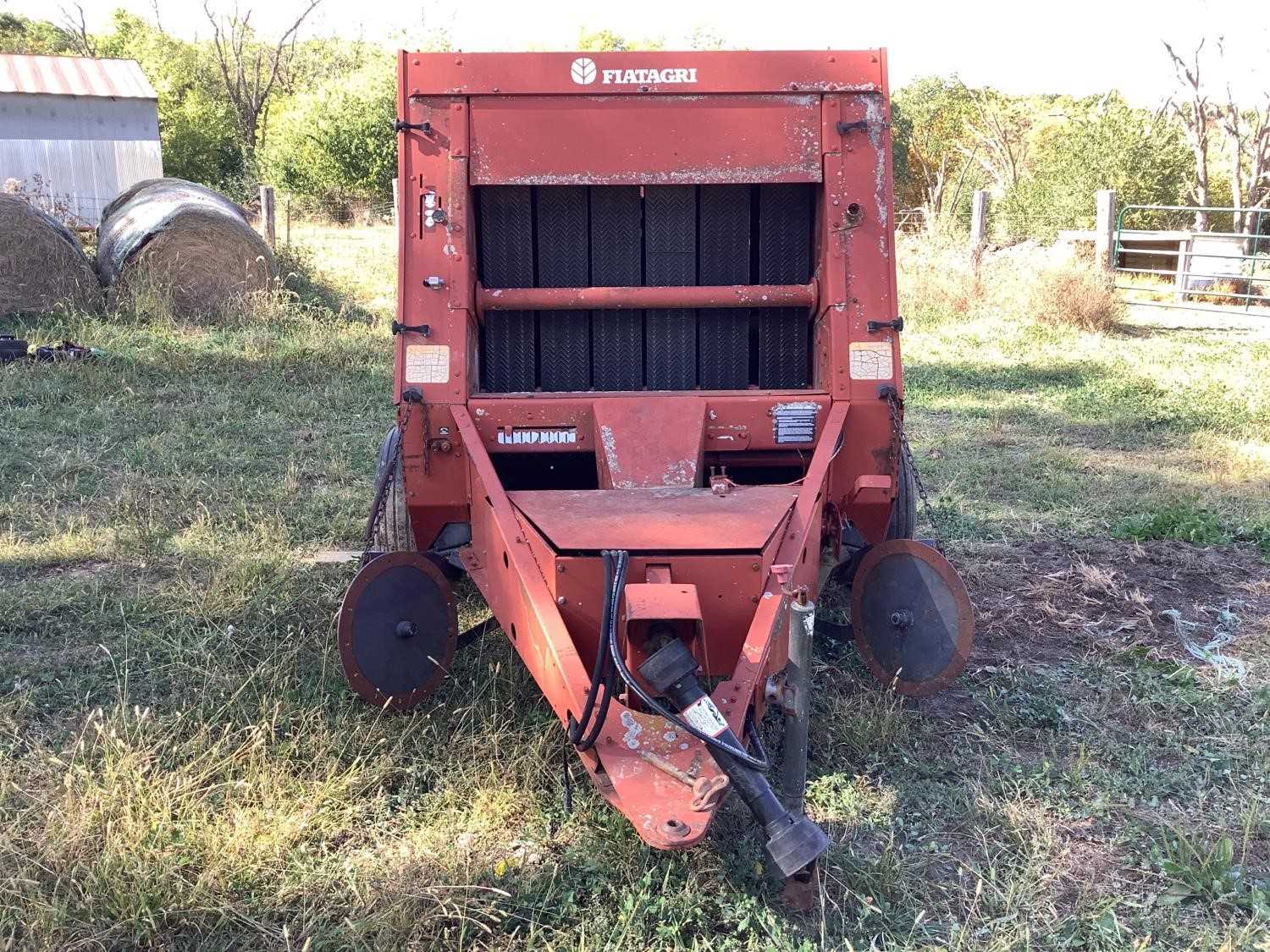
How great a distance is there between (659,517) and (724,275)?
1575 millimetres

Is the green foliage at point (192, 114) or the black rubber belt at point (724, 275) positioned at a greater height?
the green foliage at point (192, 114)

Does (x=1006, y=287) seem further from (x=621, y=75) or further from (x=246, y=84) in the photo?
(x=246, y=84)

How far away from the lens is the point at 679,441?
162 inches

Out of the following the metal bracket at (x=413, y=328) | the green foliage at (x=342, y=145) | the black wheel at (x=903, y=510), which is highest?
the green foliage at (x=342, y=145)

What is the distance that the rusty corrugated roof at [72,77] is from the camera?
1930 cm

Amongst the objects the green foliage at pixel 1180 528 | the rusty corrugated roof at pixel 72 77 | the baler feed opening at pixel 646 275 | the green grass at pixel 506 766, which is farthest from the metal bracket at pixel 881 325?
the rusty corrugated roof at pixel 72 77

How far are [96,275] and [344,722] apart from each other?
9189 millimetres

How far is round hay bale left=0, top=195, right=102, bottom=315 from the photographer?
35.3ft

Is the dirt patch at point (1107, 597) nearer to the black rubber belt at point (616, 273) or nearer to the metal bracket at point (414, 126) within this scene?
the black rubber belt at point (616, 273)

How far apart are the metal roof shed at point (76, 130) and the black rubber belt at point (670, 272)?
55.2 feet

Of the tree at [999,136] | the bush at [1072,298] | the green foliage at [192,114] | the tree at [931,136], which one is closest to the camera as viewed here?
the bush at [1072,298]

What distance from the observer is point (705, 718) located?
113 inches

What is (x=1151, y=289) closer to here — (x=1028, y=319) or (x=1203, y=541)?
(x=1028, y=319)

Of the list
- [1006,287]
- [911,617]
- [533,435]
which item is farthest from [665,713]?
[1006,287]
